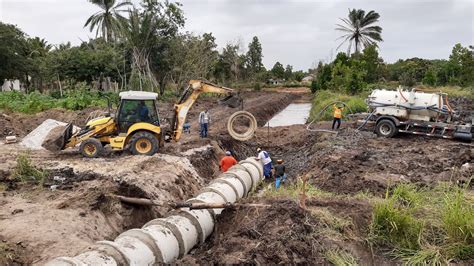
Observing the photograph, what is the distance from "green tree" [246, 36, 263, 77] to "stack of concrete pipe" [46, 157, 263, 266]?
6442cm

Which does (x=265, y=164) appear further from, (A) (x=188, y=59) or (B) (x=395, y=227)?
(A) (x=188, y=59)

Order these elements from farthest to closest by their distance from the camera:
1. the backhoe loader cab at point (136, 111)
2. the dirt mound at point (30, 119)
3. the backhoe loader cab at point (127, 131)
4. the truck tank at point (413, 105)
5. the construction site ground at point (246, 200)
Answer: the dirt mound at point (30, 119) < the truck tank at point (413, 105) < the backhoe loader cab at point (127, 131) < the backhoe loader cab at point (136, 111) < the construction site ground at point (246, 200)

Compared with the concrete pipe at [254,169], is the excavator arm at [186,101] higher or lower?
higher

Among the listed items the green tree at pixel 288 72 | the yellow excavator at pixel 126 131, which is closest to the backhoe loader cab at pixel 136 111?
the yellow excavator at pixel 126 131

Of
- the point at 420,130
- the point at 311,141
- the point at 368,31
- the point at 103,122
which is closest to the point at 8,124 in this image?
the point at 103,122

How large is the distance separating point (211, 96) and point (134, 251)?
4113 cm

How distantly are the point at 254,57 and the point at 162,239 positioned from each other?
69002mm

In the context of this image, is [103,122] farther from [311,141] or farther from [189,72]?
[189,72]

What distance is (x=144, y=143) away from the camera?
14242 mm

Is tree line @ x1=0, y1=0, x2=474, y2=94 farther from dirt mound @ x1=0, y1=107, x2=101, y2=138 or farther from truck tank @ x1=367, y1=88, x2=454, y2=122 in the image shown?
truck tank @ x1=367, y1=88, x2=454, y2=122

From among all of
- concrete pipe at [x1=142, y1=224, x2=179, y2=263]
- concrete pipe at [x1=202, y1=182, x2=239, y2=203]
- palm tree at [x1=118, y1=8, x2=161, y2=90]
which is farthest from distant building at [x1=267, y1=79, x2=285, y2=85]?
concrete pipe at [x1=142, y1=224, x2=179, y2=263]

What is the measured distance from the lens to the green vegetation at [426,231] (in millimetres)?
6539

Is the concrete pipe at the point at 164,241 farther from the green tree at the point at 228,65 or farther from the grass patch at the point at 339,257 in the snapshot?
the green tree at the point at 228,65

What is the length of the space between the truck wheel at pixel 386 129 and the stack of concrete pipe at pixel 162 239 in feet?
35.8
